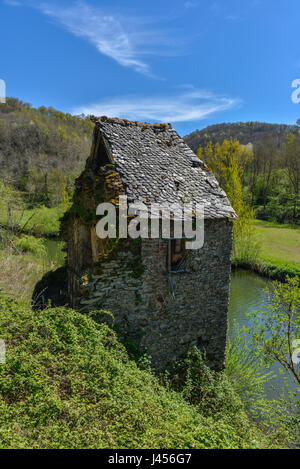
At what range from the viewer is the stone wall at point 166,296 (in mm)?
6537

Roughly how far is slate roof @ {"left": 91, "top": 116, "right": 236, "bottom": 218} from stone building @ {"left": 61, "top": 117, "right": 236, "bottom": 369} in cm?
3

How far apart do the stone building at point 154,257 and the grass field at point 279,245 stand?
1410 cm

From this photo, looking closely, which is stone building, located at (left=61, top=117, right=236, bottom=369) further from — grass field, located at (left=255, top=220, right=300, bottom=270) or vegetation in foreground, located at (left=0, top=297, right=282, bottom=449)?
grass field, located at (left=255, top=220, right=300, bottom=270)

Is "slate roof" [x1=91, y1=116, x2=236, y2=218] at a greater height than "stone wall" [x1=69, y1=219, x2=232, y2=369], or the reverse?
"slate roof" [x1=91, y1=116, x2=236, y2=218]

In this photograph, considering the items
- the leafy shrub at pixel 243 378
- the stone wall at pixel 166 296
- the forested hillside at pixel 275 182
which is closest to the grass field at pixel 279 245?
the forested hillside at pixel 275 182

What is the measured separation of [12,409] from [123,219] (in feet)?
13.4

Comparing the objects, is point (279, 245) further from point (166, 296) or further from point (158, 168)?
point (166, 296)

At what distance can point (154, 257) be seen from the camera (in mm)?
6965

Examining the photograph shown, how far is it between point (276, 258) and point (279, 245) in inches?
171

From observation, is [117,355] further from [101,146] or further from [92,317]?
[101,146]

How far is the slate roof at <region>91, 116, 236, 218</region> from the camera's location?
7.37 m

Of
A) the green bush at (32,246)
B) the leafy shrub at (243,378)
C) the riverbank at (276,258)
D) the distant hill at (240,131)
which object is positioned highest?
the distant hill at (240,131)

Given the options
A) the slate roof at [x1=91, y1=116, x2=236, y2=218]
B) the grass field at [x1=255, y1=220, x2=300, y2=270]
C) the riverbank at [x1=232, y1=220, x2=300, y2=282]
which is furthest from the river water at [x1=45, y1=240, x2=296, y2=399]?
the slate roof at [x1=91, y1=116, x2=236, y2=218]

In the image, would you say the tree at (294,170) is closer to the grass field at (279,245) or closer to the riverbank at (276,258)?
the grass field at (279,245)
